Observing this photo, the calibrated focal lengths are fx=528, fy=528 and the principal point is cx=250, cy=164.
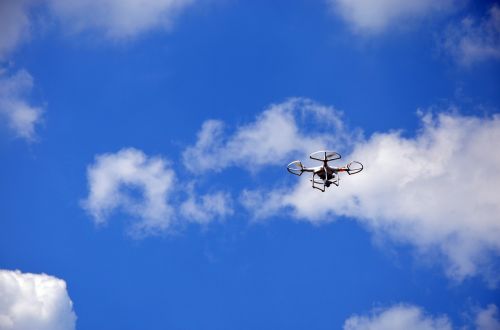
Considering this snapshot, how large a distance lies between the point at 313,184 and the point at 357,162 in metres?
7.18

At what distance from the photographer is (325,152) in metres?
72.8

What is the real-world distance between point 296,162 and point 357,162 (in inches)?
350

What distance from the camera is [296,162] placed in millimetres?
78500

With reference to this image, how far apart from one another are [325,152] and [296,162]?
6813 millimetres

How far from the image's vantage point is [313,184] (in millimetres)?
75688

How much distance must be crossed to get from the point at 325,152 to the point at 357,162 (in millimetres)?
6310

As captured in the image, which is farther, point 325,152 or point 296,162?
point 296,162

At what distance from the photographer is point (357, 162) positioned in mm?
76250

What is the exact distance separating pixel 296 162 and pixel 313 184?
4768 mm
